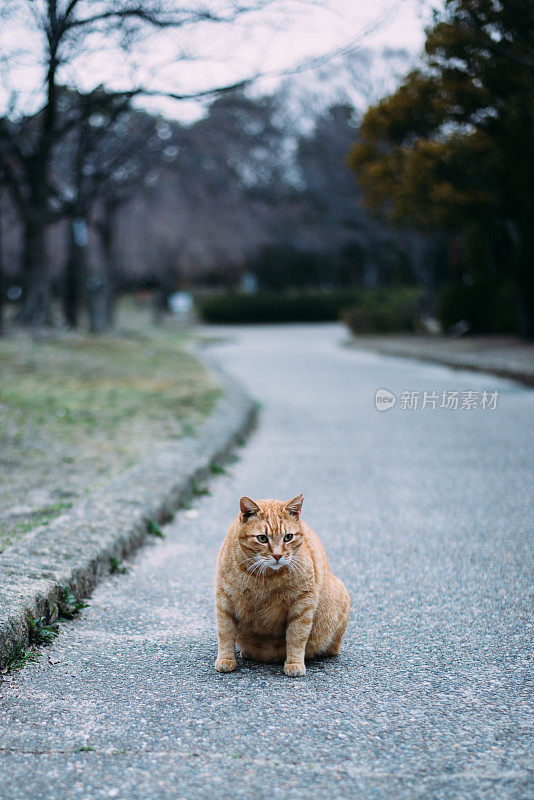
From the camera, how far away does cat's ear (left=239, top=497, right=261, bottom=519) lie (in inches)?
108

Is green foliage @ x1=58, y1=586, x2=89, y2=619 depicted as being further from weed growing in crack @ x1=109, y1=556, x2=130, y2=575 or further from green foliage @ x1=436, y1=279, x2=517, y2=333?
green foliage @ x1=436, y1=279, x2=517, y2=333

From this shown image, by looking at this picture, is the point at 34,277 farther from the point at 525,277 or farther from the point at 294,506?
the point at 294,506

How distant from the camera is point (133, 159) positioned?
782 inches

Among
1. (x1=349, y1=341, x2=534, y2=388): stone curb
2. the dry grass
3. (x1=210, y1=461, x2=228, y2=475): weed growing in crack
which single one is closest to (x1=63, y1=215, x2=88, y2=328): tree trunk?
the dry grass

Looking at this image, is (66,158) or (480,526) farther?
(66,158)

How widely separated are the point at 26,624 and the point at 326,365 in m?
13.5

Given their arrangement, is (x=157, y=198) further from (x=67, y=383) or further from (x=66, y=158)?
(x=67, y=383)

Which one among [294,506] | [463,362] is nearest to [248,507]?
[294,506]

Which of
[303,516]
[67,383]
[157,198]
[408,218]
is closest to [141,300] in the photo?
[157,198]

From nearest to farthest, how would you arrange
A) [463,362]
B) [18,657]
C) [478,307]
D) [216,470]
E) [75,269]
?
1. [18,657]
2. [216,470]
3. [463,362]
4. [478,307]
5. [75,269]

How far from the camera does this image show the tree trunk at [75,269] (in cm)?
2181

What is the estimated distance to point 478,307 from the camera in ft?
69.7

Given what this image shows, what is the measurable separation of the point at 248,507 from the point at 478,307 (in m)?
19.5

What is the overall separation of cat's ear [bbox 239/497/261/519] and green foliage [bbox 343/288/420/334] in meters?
22.0
